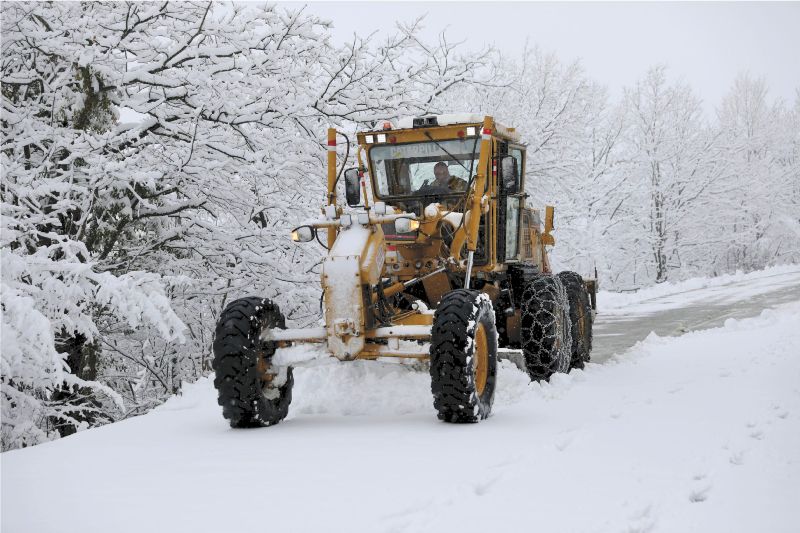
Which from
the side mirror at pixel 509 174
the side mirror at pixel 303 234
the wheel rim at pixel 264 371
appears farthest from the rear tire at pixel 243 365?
the side mirror at pixel 509 174

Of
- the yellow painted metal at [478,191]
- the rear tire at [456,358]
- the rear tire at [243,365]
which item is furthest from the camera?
the yellow painted metal at [478,191]

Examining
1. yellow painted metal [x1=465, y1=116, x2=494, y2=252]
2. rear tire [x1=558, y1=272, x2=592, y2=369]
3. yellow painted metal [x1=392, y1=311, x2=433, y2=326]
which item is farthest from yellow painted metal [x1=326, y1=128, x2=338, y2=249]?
rear tire [x1=558, y1=272, x2=592, y2=369]

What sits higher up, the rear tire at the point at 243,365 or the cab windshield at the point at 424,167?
the cab windshield at the point at 424,167

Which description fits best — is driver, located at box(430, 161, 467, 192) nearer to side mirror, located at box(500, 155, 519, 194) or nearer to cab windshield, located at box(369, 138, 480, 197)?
cab windshield, located at box(369, 138, 480, 197)

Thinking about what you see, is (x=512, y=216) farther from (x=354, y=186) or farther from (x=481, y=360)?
(x=481, y=360)

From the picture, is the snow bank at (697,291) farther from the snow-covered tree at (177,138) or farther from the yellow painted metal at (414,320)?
the yellow painted metal at (414,320)

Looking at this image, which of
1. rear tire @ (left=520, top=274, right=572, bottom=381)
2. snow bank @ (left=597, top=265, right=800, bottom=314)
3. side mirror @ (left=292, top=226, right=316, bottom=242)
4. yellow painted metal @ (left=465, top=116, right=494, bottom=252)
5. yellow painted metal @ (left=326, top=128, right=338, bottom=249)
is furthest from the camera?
snow bank @ (left=597, top=265, right=800, bottom=314)

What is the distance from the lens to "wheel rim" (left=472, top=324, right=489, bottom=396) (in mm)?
6484

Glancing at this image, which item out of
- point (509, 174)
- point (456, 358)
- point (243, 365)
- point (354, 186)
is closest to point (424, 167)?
point (354, 186)

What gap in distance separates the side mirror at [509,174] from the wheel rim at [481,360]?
5.66 ft

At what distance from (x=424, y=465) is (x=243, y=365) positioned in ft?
6.08

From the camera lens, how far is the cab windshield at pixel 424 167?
780 centimetres

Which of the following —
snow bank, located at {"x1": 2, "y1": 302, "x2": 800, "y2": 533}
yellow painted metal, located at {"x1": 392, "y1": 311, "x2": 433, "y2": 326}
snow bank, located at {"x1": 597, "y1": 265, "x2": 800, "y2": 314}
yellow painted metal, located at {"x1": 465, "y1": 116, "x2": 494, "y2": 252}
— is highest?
yellow painted metal, located at {"x1": 465, "y1": 116, "x2": 494, "y2": 252}

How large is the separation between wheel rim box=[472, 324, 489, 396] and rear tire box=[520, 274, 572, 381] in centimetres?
181
